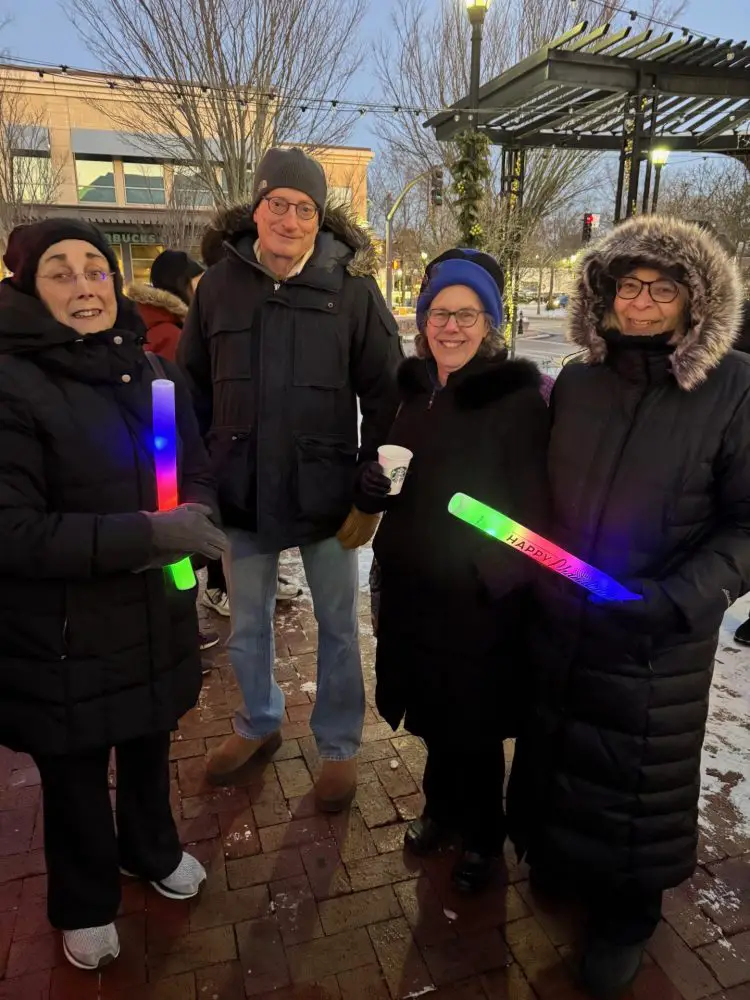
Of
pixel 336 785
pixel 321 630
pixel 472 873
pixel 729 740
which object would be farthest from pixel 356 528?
pixel 729 740

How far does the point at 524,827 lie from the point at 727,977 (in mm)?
701

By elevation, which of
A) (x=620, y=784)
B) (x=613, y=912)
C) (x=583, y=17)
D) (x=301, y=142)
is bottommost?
(x=613, y=912)

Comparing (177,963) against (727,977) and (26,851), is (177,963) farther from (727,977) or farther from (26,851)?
(727,977)

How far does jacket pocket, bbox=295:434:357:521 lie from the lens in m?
2.58

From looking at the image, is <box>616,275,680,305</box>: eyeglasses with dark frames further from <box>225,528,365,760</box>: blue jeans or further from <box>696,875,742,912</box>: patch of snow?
<box>696,875,742,912</box>: patch of snow

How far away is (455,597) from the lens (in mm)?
2152

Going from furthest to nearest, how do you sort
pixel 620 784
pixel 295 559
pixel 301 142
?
1. pixel 301 142
2. pixel 295 559
3. pixel 620 784

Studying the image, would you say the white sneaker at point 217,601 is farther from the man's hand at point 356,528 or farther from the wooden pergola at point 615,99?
the wooden pergola at point 615,99

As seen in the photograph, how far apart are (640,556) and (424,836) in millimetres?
1426

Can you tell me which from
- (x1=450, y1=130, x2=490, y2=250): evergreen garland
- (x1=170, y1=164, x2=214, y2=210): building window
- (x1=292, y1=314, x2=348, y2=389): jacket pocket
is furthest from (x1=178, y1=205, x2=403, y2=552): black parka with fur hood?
(x1=170, y1=164, x2=214, y2=210): building window

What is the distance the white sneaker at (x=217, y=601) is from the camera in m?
4.52

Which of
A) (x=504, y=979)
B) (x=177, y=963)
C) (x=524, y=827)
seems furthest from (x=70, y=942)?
(x=524, y=827)

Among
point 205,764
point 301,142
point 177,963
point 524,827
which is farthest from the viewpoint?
point 301,142

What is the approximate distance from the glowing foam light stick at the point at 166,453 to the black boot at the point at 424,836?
137 cm
